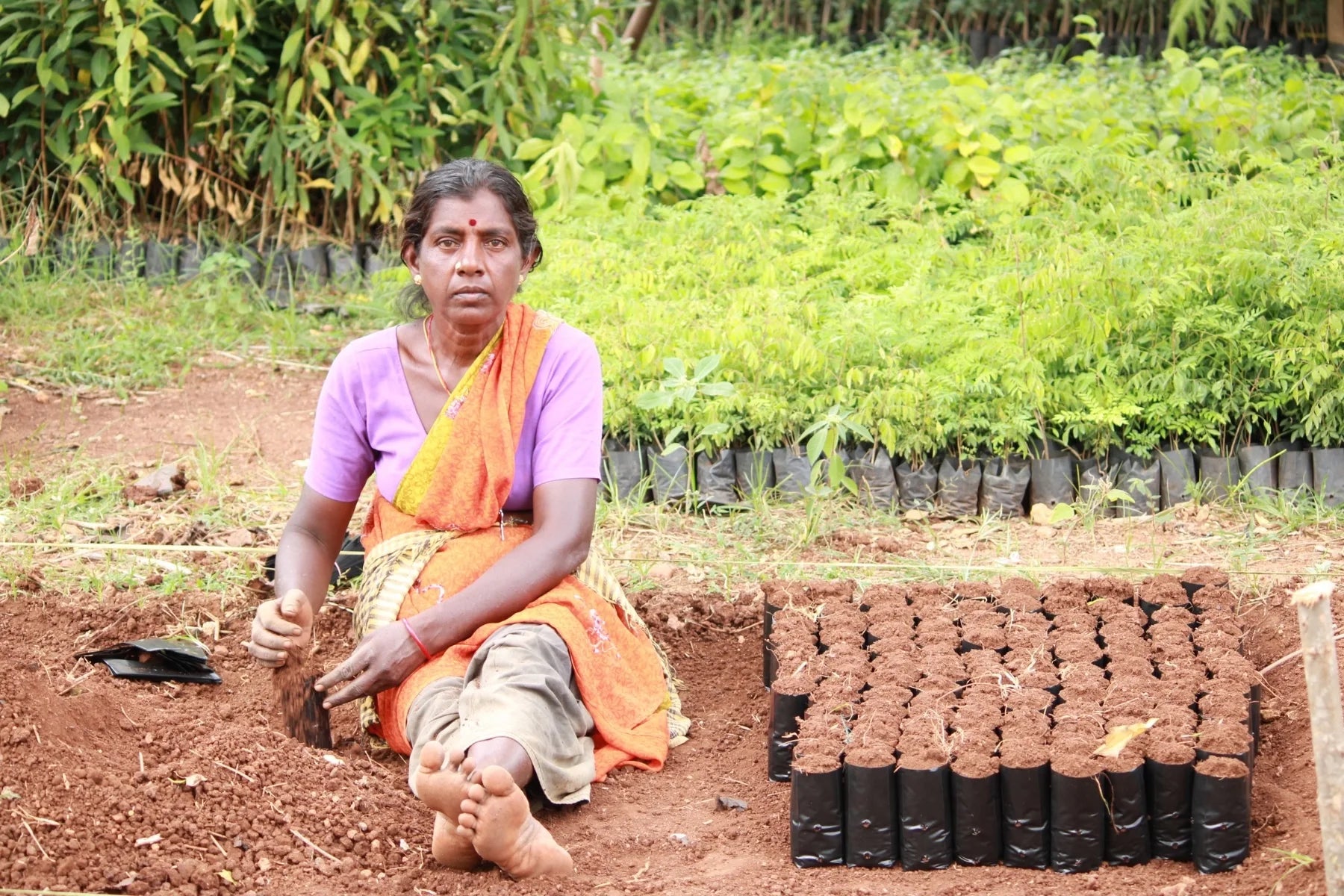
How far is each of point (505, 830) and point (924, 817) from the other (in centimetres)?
78

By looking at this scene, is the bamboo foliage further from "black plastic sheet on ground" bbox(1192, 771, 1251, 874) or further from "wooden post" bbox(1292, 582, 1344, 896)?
"wooden post" bbox(1292, 582, 1344, 896)

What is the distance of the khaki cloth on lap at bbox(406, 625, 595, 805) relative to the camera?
2660mm

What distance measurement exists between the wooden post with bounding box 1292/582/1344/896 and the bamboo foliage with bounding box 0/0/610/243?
5367mm

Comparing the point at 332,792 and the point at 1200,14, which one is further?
the point at 1200,14

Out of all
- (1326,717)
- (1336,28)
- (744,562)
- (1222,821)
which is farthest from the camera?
(1336,28)

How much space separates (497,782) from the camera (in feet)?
7.63

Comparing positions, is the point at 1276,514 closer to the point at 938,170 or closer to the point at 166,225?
the point at 938,170

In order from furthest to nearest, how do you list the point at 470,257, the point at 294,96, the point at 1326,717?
the point at 294,96 < the point at 470,257 < the point at 1326,717

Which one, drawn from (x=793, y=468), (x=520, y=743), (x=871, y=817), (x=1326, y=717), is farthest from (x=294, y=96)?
(x=1326, y=717)

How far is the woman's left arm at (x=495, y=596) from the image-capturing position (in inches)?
112

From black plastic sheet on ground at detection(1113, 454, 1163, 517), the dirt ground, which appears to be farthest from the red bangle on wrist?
black plastic sheet on ground at detection(1113, 454, 1163, 517)

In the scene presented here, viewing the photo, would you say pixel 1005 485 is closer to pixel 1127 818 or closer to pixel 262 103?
pixel 1127 818

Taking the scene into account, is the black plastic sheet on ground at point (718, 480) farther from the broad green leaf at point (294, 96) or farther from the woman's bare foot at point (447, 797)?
the broad green leaf at point (294, 96)

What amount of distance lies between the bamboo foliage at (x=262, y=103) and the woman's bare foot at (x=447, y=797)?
4668 mm
